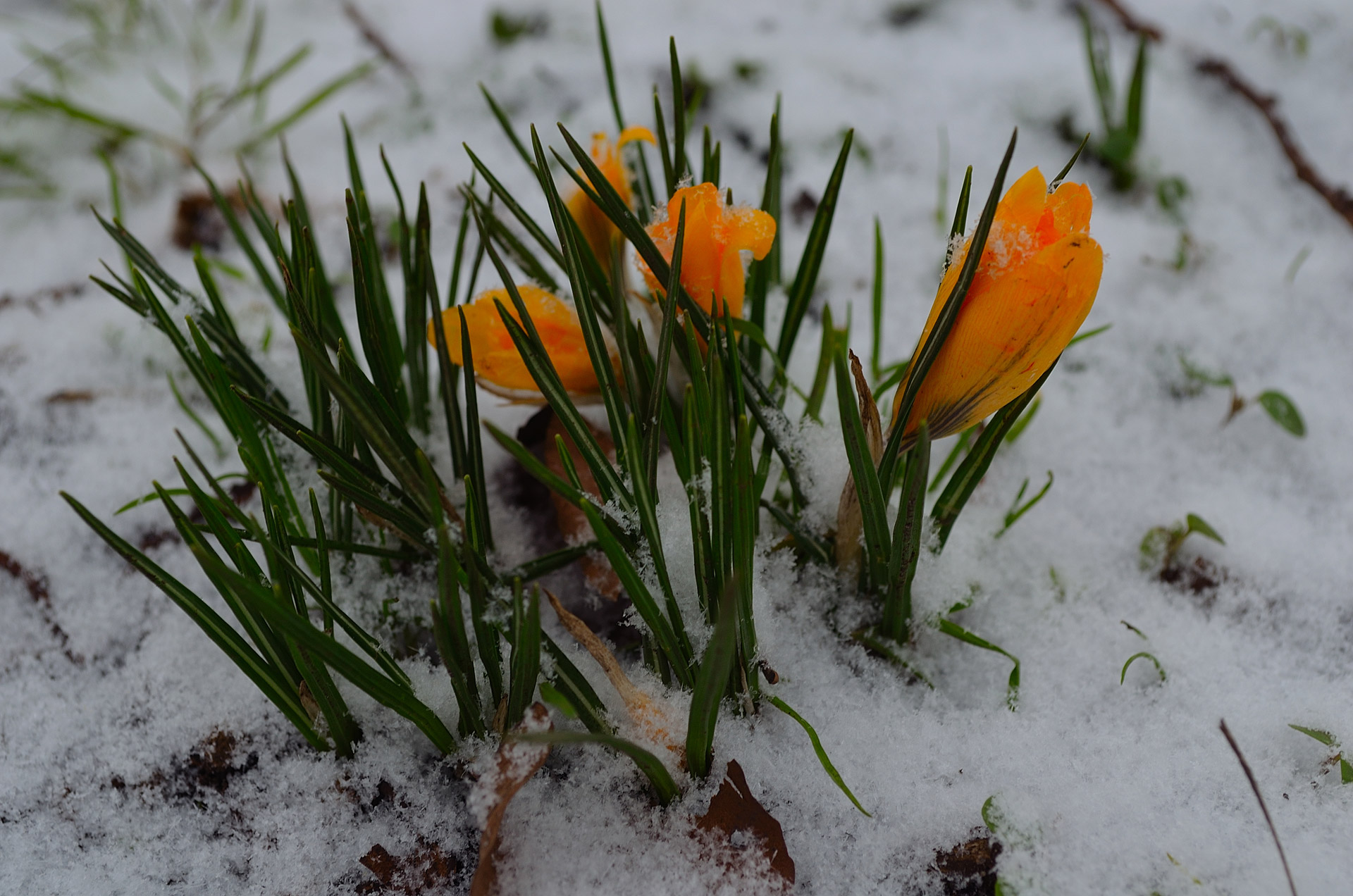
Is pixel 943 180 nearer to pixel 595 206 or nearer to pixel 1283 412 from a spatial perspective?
pixel 1283 412

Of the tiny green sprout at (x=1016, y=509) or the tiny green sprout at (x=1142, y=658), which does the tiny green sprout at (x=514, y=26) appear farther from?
the tiny green sprout at (x=1142, y=658)

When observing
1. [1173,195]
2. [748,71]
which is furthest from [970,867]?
[748,71]

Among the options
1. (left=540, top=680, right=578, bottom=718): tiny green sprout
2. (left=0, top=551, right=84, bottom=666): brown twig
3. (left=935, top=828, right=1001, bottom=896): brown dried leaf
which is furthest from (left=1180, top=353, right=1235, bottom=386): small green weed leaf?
(left=0, top=551, right=84, bottom=666): brown twig

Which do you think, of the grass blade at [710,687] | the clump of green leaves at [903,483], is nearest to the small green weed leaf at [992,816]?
the clump of green leaves at [903,483]

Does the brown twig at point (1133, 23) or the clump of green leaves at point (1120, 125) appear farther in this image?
→ the brown twig at point (1133, 23)

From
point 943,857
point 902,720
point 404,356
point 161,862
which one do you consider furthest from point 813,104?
point 161,862
